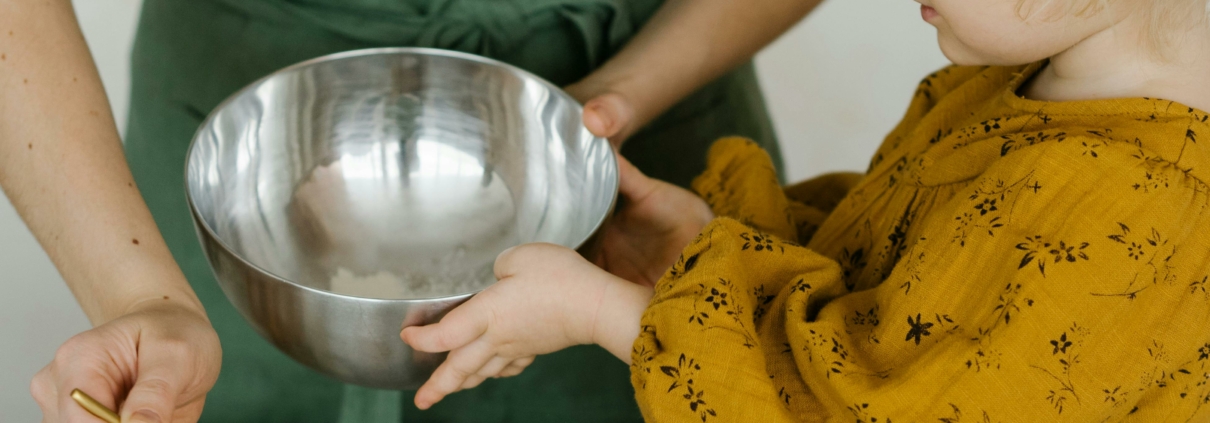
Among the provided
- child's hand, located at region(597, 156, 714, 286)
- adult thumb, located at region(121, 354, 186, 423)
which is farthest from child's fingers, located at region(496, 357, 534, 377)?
adult thumb, located at region(121, 354, 186, 423)

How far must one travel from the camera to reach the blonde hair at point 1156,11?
0.58m

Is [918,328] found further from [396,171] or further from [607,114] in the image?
[396,171]

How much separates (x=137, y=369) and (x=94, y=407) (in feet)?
0.22

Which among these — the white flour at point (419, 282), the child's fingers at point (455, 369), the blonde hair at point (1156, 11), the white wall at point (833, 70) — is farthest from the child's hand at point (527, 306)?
the white wall at point (833, 70)

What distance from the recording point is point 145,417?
1.63 ft

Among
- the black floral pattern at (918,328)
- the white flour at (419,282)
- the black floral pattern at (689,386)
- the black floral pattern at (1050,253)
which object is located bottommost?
the white flour at (419,282)

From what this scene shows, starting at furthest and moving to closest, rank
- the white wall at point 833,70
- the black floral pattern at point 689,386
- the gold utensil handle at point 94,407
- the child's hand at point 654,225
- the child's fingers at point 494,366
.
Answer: the white wall at point 833,70
the child's hand at point 654,225
the child's fingers at point 494,366
the black floral pattern at point 689,386
the gold utensil handle at point 94,407

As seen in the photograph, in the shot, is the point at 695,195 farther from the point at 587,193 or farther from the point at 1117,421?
the point at 1117,421

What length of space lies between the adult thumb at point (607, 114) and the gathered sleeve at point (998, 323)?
181 mm

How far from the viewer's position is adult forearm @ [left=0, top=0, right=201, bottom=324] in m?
0.67

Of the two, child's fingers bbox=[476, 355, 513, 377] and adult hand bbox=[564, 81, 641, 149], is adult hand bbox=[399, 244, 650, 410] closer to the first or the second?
child's fingers bbox=[476, 355, 513, 377]

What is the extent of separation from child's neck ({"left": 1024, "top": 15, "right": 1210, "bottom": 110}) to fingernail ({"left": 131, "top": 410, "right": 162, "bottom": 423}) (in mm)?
589

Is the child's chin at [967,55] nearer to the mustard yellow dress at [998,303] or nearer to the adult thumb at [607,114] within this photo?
the mustard yellow dress at [998,303]


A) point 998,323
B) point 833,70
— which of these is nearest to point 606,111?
point 998,323
